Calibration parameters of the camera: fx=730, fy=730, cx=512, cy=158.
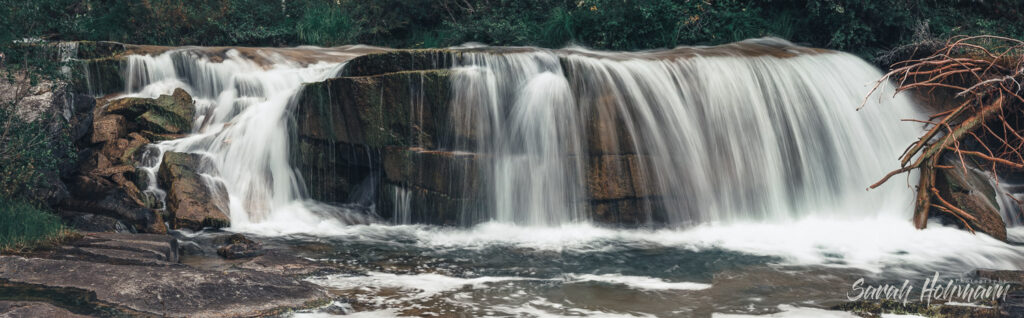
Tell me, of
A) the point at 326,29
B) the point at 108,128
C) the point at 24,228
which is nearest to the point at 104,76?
the point at 108,128

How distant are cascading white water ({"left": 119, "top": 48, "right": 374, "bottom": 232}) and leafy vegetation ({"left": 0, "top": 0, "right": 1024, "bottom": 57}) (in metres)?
1.61

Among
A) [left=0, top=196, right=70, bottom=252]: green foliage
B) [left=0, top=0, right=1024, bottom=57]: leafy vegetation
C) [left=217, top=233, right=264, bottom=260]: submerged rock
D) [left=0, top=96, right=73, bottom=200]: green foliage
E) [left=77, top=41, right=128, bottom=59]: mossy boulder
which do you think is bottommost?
[left=217, top=233, right=264, bottom=260]: submerged rock

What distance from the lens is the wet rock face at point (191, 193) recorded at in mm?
8492

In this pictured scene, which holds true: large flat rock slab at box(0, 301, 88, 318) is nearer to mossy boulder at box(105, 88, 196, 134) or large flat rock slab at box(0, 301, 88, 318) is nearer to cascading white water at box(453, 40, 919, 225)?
cascading white water at box(453, 40, 919, 225)

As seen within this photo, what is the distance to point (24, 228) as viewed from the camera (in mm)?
6309

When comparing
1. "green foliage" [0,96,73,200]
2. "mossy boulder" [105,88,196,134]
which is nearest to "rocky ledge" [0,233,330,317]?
"green foliage" [0,96,73,200]

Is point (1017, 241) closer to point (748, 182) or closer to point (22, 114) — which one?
point (748, 182)

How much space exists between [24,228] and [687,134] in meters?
7.16

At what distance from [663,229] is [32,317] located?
639cm

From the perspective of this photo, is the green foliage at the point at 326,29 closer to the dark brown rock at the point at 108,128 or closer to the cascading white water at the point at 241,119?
the cascading white water at the point at 241,119

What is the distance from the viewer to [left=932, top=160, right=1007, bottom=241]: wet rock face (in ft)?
27.4

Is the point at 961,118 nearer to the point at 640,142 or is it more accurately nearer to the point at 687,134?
the point at 687,134

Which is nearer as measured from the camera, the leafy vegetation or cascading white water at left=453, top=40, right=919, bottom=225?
cascading white water at left=453, top=40, right=919, bottom=225

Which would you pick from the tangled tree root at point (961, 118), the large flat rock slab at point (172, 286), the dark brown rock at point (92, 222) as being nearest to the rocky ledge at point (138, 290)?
the large flat rock slab at point (172, 286)
